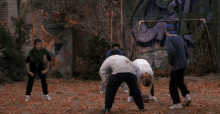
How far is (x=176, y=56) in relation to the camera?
7375 millimetres

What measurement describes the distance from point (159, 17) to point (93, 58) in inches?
165

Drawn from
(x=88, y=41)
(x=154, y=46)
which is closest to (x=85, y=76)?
(x=88, y=41)

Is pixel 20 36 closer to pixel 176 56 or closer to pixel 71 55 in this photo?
pixel 71 55

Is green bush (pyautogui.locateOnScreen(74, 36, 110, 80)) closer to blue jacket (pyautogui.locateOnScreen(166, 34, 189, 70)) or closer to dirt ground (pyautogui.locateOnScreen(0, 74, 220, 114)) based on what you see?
dirt ground (pyautogui.locateOnScreen(0, 74, 220, 114))

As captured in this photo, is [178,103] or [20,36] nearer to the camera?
[178,103]

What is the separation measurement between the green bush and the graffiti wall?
2.27m

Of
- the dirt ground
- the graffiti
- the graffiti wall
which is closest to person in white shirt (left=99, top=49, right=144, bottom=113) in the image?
the dirt ground

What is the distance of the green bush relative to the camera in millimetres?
14828

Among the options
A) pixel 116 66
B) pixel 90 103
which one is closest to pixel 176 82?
pixel 116 66

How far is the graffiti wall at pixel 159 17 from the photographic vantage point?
16.3m

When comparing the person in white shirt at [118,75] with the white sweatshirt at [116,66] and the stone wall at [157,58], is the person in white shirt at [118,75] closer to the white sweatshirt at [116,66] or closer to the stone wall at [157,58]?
the white sweatshirt at [116,66]

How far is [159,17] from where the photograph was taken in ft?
54.1

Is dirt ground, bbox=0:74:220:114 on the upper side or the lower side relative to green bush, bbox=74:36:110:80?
lower

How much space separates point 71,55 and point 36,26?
2269mm
